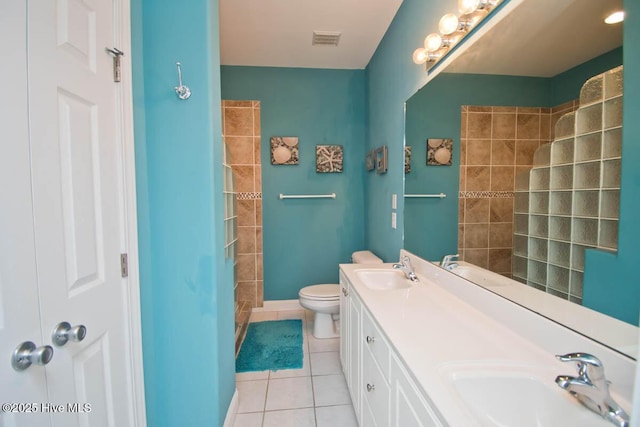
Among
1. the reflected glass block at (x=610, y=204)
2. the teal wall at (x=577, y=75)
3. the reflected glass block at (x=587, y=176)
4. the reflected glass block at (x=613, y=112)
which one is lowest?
the reflected glass block at (x=610, y=204)

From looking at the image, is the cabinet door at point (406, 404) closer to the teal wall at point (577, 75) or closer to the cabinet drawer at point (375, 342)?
the cabinet drawer at point (375, 342)

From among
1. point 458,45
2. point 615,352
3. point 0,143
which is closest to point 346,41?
point 458,45

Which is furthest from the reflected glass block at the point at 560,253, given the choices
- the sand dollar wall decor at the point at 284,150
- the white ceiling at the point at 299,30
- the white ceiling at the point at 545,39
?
the sand dollar wall decor at the point at 284,150

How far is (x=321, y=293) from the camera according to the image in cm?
241

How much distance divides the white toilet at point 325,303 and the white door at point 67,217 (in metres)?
1.43

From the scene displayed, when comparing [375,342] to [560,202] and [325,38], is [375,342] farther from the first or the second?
[325,38]

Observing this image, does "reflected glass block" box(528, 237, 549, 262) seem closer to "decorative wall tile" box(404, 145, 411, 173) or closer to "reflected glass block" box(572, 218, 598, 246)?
"reflected glass block" box(572, 218, 598, 246)

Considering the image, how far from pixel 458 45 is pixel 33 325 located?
1923 millimetres

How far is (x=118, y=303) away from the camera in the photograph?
3.49 feet

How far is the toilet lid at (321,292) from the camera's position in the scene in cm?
235

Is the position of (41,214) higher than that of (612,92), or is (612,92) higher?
(612,92)

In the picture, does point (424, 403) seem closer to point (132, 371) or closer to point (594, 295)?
point (594, 295)

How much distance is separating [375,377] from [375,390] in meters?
0.05

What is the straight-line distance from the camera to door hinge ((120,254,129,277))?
1073mm
